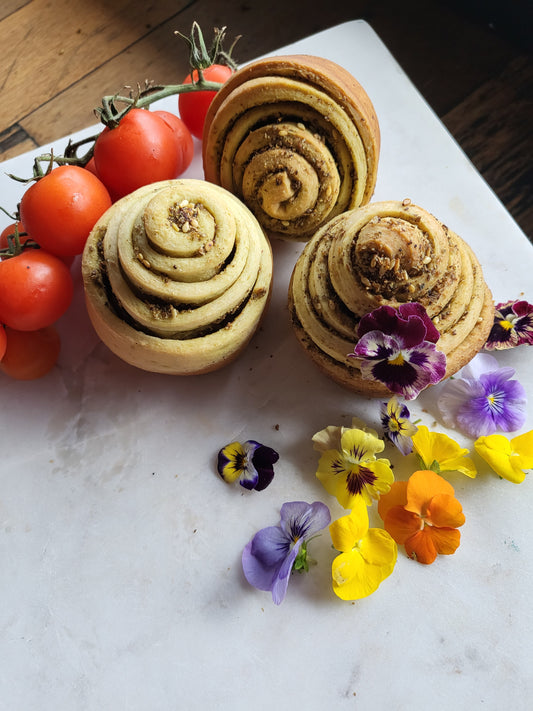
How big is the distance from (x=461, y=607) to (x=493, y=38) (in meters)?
1.41

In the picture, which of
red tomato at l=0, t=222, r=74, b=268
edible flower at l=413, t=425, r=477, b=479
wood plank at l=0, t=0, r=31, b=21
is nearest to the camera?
edible flower at l=413, t=425, r=477, b=479

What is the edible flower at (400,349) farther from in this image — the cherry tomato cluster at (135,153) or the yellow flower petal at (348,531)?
the cherry tomato cluster at (135,153)

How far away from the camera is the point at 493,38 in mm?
1690

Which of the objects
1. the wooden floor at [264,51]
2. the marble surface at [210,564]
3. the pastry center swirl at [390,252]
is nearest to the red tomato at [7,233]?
the marble surface at [210,564]

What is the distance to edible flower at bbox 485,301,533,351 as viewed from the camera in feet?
3.76

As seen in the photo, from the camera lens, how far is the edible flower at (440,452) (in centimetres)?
107

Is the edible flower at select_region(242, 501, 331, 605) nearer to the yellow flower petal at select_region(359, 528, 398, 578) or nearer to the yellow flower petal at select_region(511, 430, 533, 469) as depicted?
the yellow flower petal at select_region(359, 528, 398, 578)

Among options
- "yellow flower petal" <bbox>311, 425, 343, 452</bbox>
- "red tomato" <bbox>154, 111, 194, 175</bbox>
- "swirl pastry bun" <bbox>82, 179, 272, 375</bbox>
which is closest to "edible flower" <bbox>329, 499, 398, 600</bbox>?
"yellow flower petal" <bbox>311, 425, 343, 452</bbox>

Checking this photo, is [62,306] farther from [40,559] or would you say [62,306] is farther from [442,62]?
[442,62]

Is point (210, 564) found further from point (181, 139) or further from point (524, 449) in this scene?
point (181, 139)

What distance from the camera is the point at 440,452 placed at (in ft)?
3.52

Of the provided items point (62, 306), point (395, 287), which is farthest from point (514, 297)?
point (62, 306)

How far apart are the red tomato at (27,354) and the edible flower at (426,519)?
660 millimetres

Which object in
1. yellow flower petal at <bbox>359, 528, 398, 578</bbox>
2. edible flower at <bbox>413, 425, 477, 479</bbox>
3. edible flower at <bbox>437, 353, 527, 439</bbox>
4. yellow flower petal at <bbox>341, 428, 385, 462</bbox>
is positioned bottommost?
edible flower at <bbox>437, 353, 527, 439</bbox>
